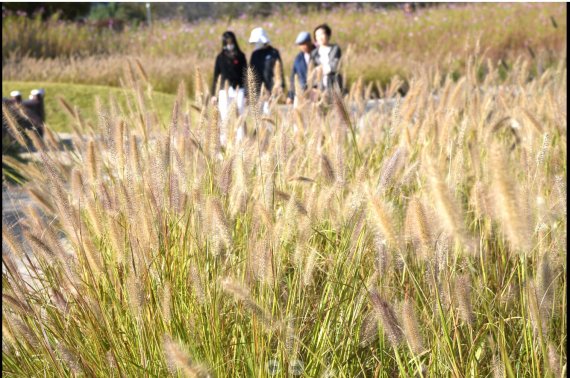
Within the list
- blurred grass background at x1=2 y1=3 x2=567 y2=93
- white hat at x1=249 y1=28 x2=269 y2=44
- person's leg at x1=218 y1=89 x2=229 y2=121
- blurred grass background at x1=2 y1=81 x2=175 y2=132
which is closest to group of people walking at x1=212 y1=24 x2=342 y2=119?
white hat at x1=249 y1=28 x2=269 y2=44

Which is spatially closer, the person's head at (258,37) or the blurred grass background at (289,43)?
the person's head at (258,37)

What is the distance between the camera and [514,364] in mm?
1741

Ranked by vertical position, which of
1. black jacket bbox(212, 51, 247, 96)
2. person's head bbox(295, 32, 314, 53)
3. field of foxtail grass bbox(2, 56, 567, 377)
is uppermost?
person's head bbox(295, 32, 314, 53)

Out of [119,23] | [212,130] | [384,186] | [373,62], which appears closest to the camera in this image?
[384,186]

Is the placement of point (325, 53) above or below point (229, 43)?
below

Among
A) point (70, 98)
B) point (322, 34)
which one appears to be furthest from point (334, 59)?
point (70, 98)

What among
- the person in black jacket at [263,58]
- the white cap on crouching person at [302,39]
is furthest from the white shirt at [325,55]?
the person in black jacket at [263,58]

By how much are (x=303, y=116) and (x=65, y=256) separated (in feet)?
5.25

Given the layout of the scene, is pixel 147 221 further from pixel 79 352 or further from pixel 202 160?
pixel 202 160

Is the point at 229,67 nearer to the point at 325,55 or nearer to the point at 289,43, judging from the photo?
the point at 325,55

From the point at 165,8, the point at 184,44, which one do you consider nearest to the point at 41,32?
the point at 184,44

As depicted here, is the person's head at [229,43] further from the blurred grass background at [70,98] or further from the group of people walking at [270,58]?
the blurred grass background at [70,98]

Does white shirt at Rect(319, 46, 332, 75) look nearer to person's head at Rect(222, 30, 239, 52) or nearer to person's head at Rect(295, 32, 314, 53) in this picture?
person's head at Rect(295, 32, 314, 53)

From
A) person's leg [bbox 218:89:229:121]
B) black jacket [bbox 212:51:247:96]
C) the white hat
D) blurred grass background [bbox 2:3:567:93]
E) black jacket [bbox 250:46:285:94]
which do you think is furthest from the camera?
blurred grass background [bbox 2:3:567:93]
